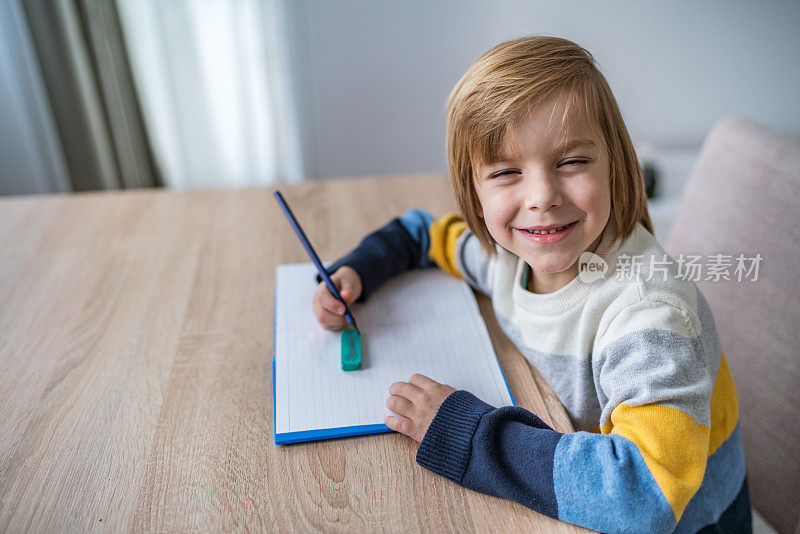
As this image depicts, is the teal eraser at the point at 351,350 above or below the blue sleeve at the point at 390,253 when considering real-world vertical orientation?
below

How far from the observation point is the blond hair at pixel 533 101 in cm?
60

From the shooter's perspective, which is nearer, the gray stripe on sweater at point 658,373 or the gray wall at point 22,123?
the gray stripe on sweater at point 658,373

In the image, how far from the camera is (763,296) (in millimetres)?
800

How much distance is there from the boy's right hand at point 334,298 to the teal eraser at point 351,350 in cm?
3

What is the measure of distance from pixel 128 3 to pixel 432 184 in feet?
4.08

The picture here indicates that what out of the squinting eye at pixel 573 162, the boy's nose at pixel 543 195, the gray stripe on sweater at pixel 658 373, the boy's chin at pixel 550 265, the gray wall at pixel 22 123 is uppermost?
the squinting eye at pixel 573 162

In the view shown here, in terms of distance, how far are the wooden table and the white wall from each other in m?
0.97

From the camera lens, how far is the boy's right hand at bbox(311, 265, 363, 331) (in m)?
0.74

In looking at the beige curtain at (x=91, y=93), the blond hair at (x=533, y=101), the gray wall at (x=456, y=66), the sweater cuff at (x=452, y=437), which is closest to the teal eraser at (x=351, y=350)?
the sweater cuff at (x=452, y=437)

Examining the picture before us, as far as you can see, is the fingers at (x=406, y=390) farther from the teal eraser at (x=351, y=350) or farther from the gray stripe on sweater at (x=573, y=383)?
the gray stripe on sweater at (x=573, y=383)

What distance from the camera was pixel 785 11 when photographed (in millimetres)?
1775

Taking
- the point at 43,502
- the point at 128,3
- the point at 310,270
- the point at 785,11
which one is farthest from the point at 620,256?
the point at 128,3

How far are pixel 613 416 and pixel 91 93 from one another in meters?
1.81

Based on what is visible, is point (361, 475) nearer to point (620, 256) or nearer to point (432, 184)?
point (620, 256)
